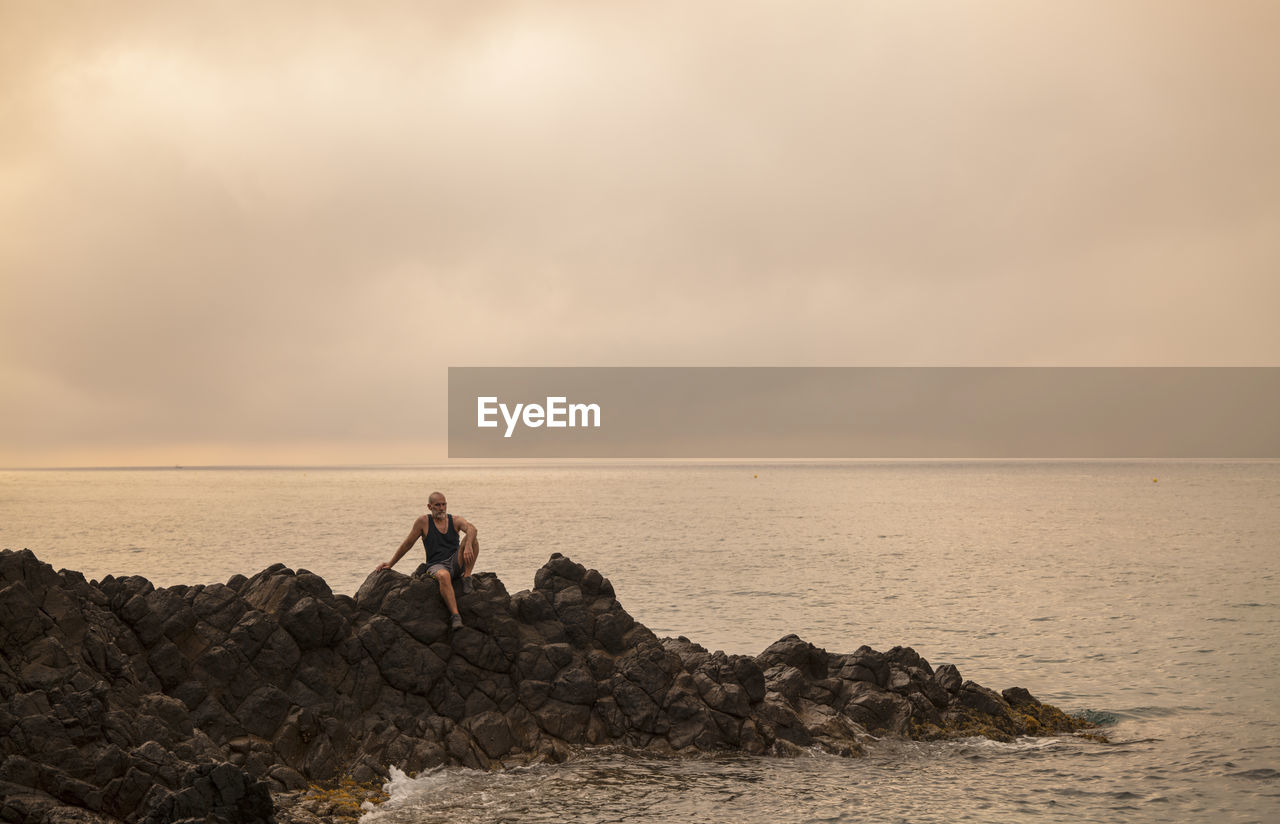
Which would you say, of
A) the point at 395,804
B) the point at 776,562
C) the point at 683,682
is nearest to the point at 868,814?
the point at 683,682

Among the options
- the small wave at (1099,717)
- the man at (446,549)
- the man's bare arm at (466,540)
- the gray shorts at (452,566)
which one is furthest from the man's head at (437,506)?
the small wave at (1099,717)

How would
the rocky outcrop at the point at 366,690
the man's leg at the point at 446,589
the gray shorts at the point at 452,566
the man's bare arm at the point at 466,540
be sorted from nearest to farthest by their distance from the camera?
the rocky outcrop at the point at 366,690 < the man's leg at the point at 446,589 < the man's bare arm at the point at 466,540 < the gray shorts at the point at 452,566

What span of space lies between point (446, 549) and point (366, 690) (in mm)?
3490

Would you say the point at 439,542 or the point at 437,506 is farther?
the point at 439,542

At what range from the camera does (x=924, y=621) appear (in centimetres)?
4069

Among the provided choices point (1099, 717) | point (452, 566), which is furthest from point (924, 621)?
point (452, 566)

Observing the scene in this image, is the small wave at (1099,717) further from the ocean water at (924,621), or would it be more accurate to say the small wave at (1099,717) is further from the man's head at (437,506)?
the man's head at (437,506)

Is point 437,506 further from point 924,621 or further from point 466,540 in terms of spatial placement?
point 924,621

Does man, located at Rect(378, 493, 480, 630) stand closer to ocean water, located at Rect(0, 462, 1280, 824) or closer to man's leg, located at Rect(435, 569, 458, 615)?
man's leg, located at Rect(435, 569, 458, 615)

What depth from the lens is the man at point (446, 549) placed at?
20219 mm

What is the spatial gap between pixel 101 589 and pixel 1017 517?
389 ft

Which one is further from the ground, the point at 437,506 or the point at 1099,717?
the point at 437,506

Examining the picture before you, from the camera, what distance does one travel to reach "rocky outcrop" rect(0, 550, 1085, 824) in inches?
560

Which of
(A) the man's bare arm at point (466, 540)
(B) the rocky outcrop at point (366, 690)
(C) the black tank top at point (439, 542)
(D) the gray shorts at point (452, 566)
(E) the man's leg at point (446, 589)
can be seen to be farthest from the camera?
(D) the gray shorts at point (452, 566)
